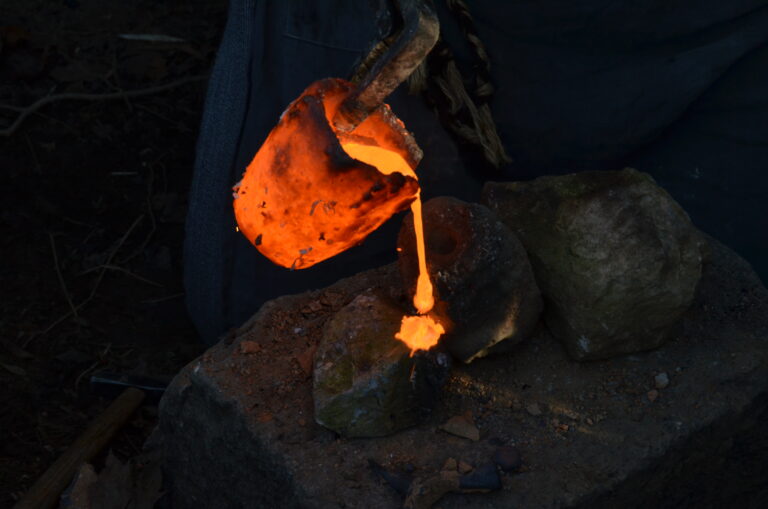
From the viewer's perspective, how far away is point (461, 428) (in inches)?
78.2

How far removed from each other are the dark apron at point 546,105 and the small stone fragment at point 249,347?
64 cm

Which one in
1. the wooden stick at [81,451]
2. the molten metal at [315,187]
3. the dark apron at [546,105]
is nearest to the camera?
the molten metal at [315,187]

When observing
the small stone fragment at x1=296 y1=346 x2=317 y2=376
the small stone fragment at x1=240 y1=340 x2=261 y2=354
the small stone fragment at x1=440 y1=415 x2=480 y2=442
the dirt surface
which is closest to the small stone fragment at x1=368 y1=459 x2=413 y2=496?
the small stone fragment at x1=440 y1=415 x2=480 y2=442

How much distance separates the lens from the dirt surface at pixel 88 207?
2955 millimetres

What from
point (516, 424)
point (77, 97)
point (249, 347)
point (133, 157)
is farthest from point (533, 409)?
point (77, 97)

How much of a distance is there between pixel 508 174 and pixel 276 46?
2.59 feet

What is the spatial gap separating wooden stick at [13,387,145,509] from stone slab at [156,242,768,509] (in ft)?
1.18

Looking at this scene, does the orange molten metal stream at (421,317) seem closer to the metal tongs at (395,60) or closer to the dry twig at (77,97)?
the metal tongs at (395,60)

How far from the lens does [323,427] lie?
1.98 meters

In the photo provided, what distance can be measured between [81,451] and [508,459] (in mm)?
1281

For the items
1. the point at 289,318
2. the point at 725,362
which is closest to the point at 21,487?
the point at 289,318

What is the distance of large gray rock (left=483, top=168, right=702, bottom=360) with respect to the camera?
6.93ft

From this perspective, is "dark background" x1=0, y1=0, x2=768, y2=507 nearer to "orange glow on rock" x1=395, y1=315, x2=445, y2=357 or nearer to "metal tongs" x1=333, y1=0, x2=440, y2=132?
"orange glow on rock" x1=395, y1=315, x2=445, y2=357

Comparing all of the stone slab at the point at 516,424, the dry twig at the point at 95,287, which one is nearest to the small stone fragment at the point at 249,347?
the stone slab at the point at 516,424
